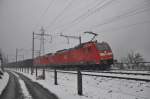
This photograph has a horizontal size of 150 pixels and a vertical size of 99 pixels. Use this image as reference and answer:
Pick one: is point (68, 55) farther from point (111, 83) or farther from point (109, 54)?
point (111, 83)

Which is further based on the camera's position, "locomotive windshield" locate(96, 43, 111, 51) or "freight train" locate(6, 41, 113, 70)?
"locomotive windshield" locate(96, 43, 111, 51)

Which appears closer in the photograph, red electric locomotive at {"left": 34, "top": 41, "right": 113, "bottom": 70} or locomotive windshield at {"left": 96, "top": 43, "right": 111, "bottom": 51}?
red electric locomotive at {"left": 34, "top": 41, "right": 113, "bottom": 70}

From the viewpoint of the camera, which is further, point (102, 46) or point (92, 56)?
point (102, 46)

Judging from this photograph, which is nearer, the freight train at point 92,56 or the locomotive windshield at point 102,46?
the freight train at point 92,56

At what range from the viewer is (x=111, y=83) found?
11391mm

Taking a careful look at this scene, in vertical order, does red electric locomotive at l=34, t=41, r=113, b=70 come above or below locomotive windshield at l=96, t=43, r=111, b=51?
below

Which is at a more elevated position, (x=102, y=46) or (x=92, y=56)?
(x=102, y=46)

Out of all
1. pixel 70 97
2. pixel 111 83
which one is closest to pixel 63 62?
pixel 111 83

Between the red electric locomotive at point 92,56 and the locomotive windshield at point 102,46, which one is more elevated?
the locomotive windshield at point 102,46

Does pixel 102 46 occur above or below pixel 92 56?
above

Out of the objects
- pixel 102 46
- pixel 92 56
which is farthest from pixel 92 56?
pixel 102 46

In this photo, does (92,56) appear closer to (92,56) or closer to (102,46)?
(92,56)

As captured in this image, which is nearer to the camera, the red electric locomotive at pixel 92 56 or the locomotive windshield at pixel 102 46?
the red electric locomotive at pixel 92 56

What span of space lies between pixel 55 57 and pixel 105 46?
52.9ft
